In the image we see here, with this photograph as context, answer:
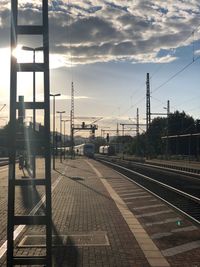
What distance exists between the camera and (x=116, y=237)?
9953 mm

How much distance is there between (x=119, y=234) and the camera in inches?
406

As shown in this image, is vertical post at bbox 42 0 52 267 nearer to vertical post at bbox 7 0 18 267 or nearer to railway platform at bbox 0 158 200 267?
vertical post at bbox 7 0 18 267

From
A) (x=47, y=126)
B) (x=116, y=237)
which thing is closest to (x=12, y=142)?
(x=47, y=126)

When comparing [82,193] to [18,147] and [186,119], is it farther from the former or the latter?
[186,119]

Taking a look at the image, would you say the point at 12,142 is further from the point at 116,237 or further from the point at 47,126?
the point at 116,237

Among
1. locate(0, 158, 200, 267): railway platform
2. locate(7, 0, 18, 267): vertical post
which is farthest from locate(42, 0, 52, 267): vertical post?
locate(0, 158, 200, 267): railway platform

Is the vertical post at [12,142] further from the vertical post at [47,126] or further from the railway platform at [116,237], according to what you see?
the railway platform at [116,237]

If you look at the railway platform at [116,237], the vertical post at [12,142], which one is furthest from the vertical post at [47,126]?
the railway platform at [116,237]

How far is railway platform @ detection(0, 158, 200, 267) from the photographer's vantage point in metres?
7.98

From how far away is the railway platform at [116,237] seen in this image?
7.98m

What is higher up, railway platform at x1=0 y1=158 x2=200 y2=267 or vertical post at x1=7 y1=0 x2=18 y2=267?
vertical post at x1=7 y1=0 x2=18 y2=267

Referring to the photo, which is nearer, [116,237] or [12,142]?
[12,142]

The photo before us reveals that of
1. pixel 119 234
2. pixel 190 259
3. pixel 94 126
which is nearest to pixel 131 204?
pixel 119 234

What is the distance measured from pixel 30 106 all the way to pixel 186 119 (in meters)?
105
